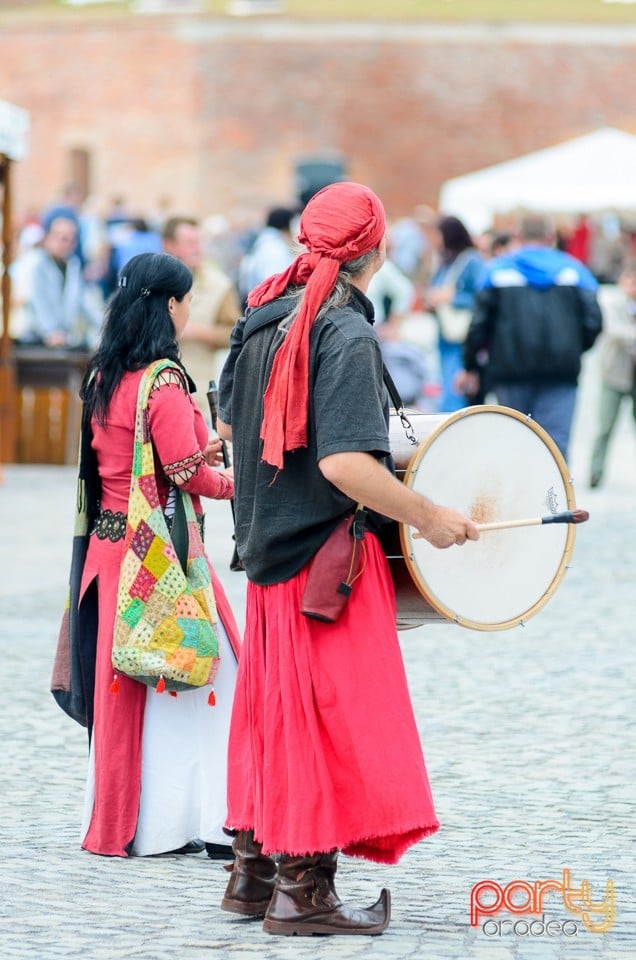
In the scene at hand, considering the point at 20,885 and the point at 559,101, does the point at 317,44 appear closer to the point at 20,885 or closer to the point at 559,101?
the point at 559,101

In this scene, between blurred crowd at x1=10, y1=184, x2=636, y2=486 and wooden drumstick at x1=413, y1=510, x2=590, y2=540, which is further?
blurred crowd at x1=10, y1=184, x2=636, y2=486

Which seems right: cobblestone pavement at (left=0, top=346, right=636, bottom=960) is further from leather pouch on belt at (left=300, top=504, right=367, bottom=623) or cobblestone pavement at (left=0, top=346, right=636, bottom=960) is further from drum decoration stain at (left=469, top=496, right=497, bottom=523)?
drum decoration stain at (left=469, top=496, right=497, bottom=523)

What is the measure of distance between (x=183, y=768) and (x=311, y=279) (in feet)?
5.31

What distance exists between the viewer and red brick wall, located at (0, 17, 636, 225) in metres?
51.0

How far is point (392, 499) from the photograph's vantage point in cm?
434

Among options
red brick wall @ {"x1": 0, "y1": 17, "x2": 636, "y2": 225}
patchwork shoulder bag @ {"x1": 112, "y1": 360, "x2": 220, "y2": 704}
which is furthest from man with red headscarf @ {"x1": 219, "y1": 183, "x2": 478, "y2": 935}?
red brick wall @ {"x1": 0, "y1": 17, "x2": 636, "y2": 225}

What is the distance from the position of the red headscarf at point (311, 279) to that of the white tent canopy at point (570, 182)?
21.4 meters

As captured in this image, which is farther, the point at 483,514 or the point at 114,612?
the point at 114,612

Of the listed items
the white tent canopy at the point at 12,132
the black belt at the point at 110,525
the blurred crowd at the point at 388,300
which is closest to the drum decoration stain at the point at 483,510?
the black belt at the point at 110,525

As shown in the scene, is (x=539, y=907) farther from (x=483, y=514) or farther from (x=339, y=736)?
(x=483, y=514)

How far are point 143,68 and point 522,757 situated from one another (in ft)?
153

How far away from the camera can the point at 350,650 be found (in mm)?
4430

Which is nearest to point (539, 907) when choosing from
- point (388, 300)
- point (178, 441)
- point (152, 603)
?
point (152, 603)

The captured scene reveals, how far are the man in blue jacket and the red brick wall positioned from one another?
1566 inches
